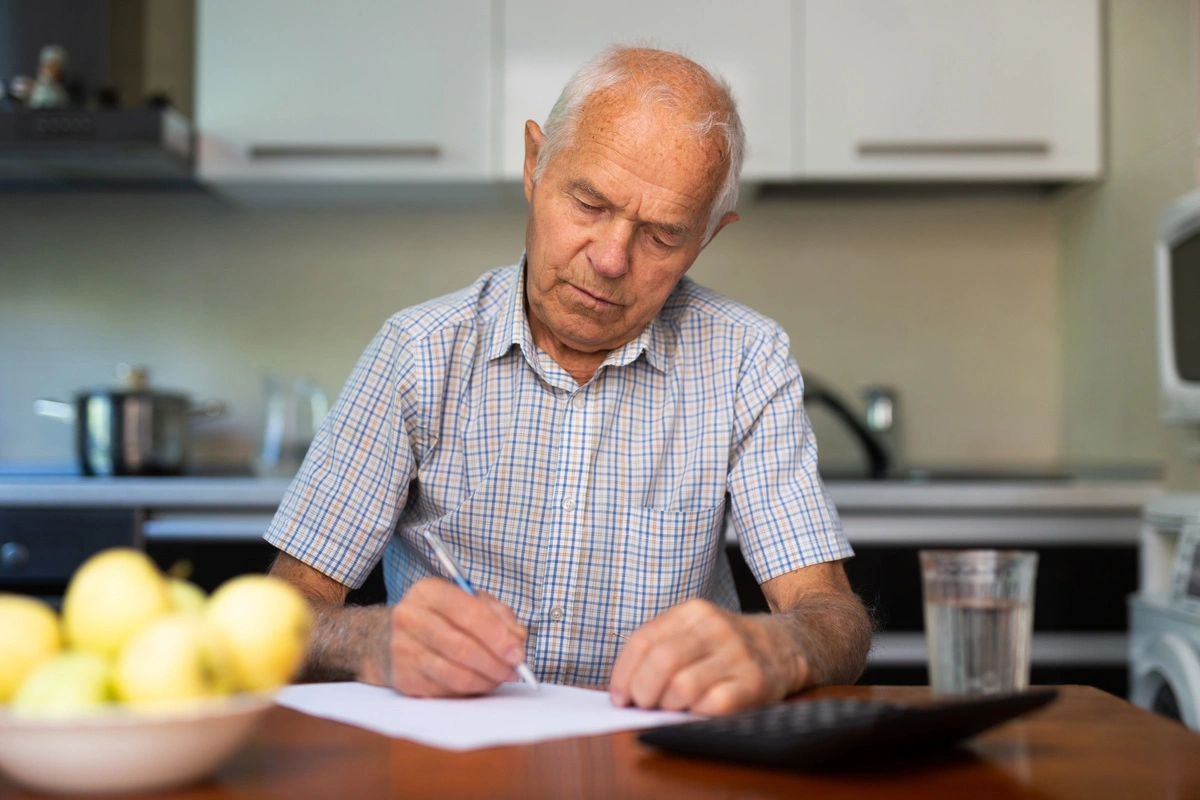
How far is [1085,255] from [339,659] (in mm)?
2176

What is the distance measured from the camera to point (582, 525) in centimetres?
134

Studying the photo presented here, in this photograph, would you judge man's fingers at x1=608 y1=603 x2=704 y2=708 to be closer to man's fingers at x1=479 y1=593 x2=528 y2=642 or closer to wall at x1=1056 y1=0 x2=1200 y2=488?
man's fingers at x1=479 y1=593 x2=528 y2=642

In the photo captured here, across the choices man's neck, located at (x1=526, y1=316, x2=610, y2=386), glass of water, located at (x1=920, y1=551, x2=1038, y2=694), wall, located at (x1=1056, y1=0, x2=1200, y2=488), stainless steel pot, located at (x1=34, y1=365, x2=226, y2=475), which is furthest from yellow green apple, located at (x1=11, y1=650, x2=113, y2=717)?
wall, located at (x1=1056, y1=0, x2=1200, y2=488)

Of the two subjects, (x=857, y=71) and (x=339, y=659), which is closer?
(x=339, y=659)

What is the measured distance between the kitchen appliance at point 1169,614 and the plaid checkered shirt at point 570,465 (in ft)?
2.45

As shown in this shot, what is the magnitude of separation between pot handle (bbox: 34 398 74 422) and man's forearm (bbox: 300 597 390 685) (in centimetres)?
165

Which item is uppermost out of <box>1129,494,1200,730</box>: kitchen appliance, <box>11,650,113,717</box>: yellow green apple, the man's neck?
the man's neck

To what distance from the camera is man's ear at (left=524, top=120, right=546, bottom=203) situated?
4.52 ft

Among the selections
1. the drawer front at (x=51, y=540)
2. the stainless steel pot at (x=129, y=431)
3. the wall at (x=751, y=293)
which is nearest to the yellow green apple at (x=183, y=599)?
the drawer front at (x=51, y=540)

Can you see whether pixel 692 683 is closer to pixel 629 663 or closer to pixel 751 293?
pixel 629 663

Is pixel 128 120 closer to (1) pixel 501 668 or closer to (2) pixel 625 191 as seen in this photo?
(2) pixel 625 191

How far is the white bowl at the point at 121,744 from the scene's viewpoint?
540 mm

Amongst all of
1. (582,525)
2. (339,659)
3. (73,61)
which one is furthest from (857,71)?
(339,659)

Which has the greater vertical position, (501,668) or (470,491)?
(470,491)
